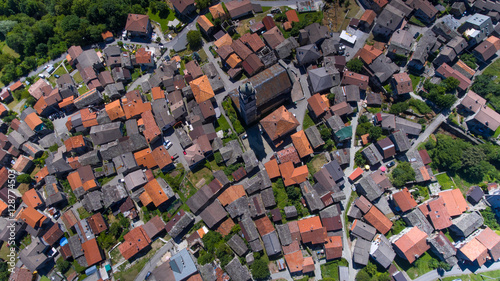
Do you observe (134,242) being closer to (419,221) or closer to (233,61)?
(233,61)

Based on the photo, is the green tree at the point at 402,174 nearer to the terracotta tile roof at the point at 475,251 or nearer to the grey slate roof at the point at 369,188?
the grey slate roof at the point at 369,188

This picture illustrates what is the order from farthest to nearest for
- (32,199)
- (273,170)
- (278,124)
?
(32,199) → (273,170) → (278,124)

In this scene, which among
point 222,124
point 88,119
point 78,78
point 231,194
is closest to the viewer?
point 231,194

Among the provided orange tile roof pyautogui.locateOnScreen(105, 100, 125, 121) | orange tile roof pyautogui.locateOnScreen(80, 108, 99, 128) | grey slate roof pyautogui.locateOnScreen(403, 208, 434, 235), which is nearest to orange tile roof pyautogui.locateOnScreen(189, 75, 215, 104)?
orange tile roof pyautogui.locateOnScreen(105, 100, 125, 121)

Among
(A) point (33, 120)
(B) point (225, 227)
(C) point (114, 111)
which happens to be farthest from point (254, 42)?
(A) point (33, 120)

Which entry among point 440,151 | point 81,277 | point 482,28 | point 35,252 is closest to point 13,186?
point 35,252

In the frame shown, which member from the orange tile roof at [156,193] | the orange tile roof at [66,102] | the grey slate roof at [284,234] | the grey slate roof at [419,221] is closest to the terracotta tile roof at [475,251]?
the grey slate roof at [419,221]
